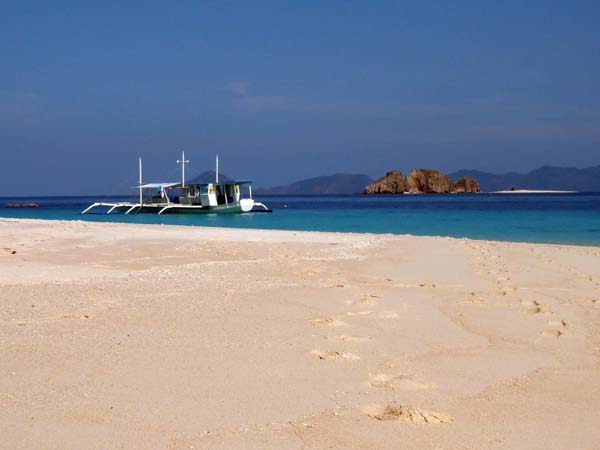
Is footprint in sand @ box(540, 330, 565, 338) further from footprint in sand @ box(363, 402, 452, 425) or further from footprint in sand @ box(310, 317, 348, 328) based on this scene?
footprint in sand @ box(363, 402, 452, 425)

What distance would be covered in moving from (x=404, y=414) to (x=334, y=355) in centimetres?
144

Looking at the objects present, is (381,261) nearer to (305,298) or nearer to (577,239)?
(305,298)

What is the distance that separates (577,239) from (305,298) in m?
21.0

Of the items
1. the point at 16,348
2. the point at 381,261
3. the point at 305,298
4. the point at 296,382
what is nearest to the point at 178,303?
the point at 305,298

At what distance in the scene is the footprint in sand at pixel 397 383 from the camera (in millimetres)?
4789

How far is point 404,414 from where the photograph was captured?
4.23 metres

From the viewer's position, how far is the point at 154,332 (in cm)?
640

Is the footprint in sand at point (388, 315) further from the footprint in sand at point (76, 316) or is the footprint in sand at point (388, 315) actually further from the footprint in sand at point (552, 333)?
the footprint in sand at point (76, 316)

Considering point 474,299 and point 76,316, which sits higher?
point 76,316

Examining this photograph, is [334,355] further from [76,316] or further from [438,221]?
[438,221]

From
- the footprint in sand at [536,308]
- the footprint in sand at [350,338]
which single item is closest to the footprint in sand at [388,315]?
the footprint in sand at [350,338]

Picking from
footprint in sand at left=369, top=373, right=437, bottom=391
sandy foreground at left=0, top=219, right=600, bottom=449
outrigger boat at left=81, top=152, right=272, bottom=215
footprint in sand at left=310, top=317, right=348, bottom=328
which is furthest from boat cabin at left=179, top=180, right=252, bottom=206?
footprint in sand at left=369, top=373, right=437, bottom=391

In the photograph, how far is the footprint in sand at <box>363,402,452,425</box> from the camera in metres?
4.15

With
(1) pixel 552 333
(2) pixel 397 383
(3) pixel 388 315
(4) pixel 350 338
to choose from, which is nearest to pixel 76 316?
(4) pixel 350 338
